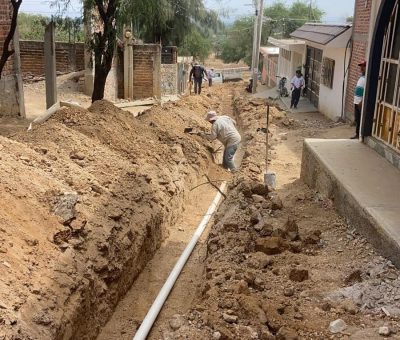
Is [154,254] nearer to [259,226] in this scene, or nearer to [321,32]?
[259,226]

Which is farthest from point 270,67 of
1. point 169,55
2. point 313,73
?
point 313,73

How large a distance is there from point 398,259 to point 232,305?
5.88 ft

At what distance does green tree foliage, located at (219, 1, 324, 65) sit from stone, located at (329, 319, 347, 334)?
50.0 meters

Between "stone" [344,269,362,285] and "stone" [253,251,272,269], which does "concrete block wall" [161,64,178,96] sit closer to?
"stone" [253,251,272,269]

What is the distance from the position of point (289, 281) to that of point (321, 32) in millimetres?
15622

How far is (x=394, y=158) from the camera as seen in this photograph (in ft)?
27.0

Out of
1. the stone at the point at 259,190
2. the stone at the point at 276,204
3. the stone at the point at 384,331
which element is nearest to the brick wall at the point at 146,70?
the stone at the point at 259,190

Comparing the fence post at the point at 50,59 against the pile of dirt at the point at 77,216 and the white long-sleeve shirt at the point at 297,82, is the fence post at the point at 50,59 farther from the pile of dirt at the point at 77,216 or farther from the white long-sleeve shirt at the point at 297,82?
the white long-sleeve shirt at the point at 297,82

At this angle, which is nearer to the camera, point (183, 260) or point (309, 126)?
point (183, 260)

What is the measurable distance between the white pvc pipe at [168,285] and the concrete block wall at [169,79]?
1391cm

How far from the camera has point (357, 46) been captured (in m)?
16.0

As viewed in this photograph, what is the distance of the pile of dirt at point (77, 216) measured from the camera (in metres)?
5.21

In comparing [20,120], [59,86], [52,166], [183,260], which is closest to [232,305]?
[183,260]

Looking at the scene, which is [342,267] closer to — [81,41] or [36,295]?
[36,295]
